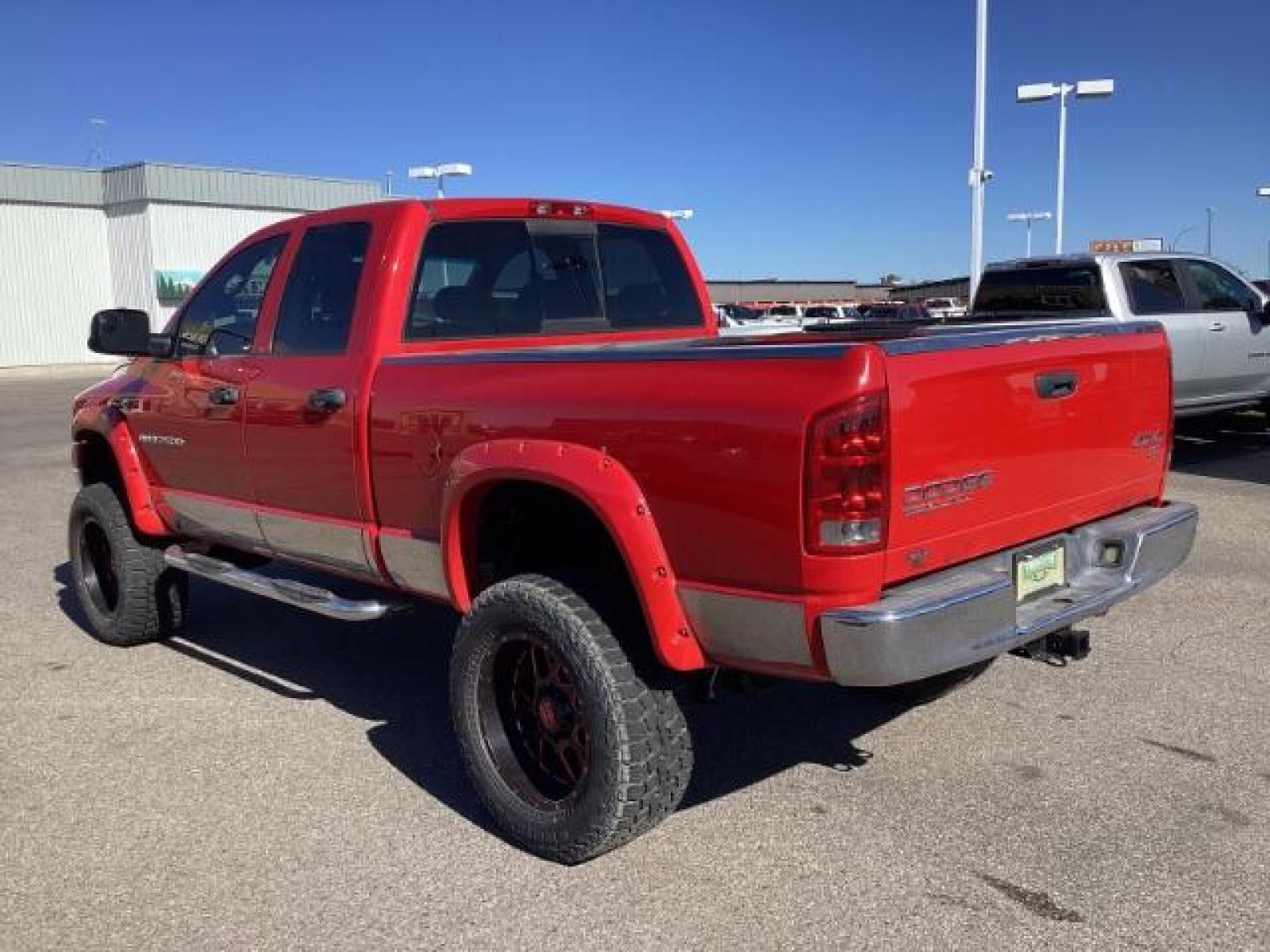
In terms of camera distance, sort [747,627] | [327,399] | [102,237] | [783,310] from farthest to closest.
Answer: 1. [102,237]
2. [783,310]
3. [327,399]
4. [747,627]

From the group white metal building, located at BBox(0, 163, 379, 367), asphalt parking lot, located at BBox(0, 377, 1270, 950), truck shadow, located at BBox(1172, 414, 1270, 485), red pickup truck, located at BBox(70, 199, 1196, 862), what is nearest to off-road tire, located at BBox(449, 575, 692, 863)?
red pickup truck, located at BBox(70, 199, 1196, 862)

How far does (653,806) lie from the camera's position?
3264mm

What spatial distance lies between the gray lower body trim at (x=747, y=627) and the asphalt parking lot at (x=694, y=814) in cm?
72

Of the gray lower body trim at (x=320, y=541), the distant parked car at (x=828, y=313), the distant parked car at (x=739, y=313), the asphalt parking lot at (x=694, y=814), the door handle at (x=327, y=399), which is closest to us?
the asphalt parking lot at (x=694, y=814)

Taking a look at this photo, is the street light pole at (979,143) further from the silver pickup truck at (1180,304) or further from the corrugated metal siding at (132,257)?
the corrugated metal siding at (132,257)

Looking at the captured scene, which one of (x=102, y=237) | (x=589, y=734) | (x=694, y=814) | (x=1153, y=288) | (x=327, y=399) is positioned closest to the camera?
(x=589, y=734)

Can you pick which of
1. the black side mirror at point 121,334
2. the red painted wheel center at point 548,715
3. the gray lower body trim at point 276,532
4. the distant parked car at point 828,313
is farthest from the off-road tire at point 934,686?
the distant parked car at point 828,313

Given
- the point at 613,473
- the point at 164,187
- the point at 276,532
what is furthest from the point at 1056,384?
the point at 164,187

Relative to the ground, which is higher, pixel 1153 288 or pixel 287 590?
pixel 1153 288

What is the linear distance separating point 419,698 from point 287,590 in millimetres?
828

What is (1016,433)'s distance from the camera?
3215mm

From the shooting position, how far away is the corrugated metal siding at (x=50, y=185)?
36.1m

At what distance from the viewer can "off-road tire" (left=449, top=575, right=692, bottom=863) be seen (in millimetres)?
3189

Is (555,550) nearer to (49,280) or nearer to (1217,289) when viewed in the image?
(1217,289)
